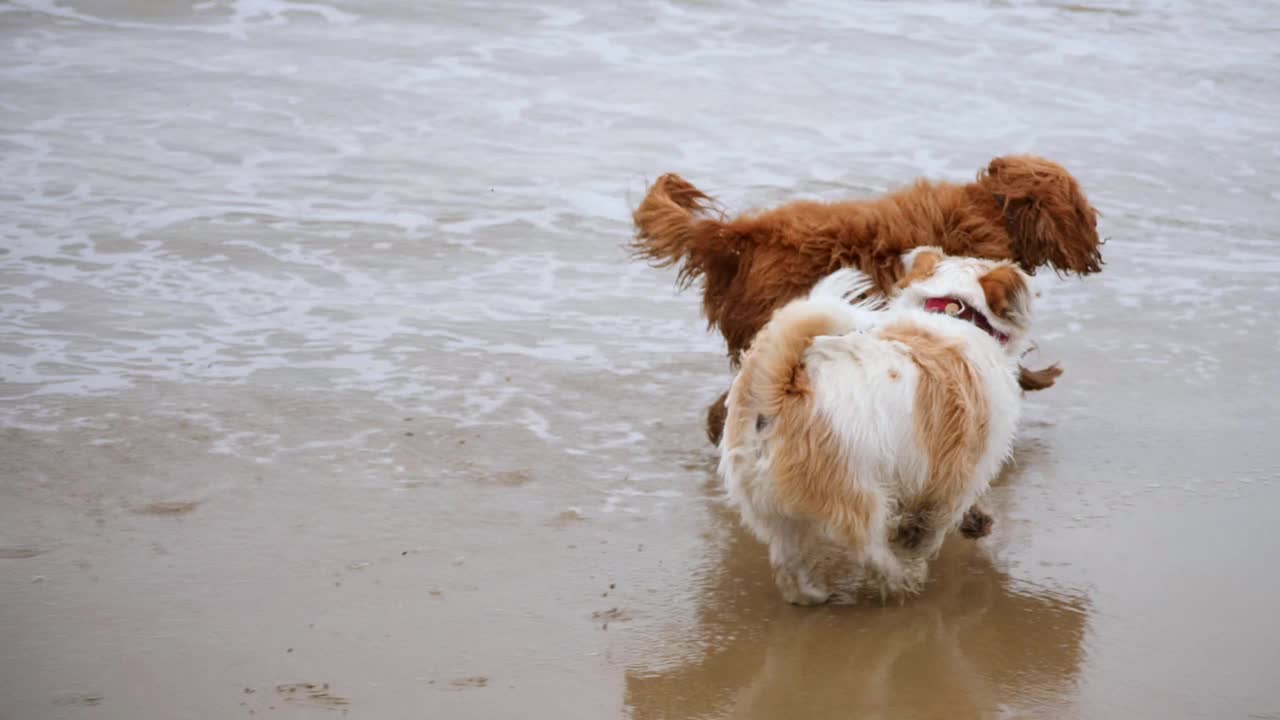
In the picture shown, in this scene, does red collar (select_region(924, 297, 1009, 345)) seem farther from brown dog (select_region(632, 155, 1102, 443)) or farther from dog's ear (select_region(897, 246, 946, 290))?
brown dog (select_region(632, 155, 1102, 443))

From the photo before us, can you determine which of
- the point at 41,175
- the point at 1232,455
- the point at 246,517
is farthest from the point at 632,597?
the point at 41,175

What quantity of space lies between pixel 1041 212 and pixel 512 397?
2207 mm

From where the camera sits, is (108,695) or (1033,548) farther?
(1033,548)

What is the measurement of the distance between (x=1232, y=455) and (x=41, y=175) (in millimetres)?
6793

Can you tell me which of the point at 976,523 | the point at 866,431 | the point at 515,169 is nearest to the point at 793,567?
the point at 866,431

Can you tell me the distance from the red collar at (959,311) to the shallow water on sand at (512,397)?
777 millimetres

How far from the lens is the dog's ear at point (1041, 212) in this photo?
4.84m

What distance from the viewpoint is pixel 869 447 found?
11.3 feet

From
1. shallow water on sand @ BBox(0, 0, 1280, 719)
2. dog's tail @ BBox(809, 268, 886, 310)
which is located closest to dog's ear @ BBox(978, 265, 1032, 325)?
dog's tail @ BBox(809, 268, 886, 310)

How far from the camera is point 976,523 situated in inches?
162

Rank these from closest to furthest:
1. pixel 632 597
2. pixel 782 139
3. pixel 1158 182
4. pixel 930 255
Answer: pixel 632 597 → pixel 930 255 → pixel 1158 182 → pixel 782 139

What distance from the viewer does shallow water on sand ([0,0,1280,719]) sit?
3.41 meters

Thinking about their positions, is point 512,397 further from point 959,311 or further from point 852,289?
point 959,311

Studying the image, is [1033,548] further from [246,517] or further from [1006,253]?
[246,517]
